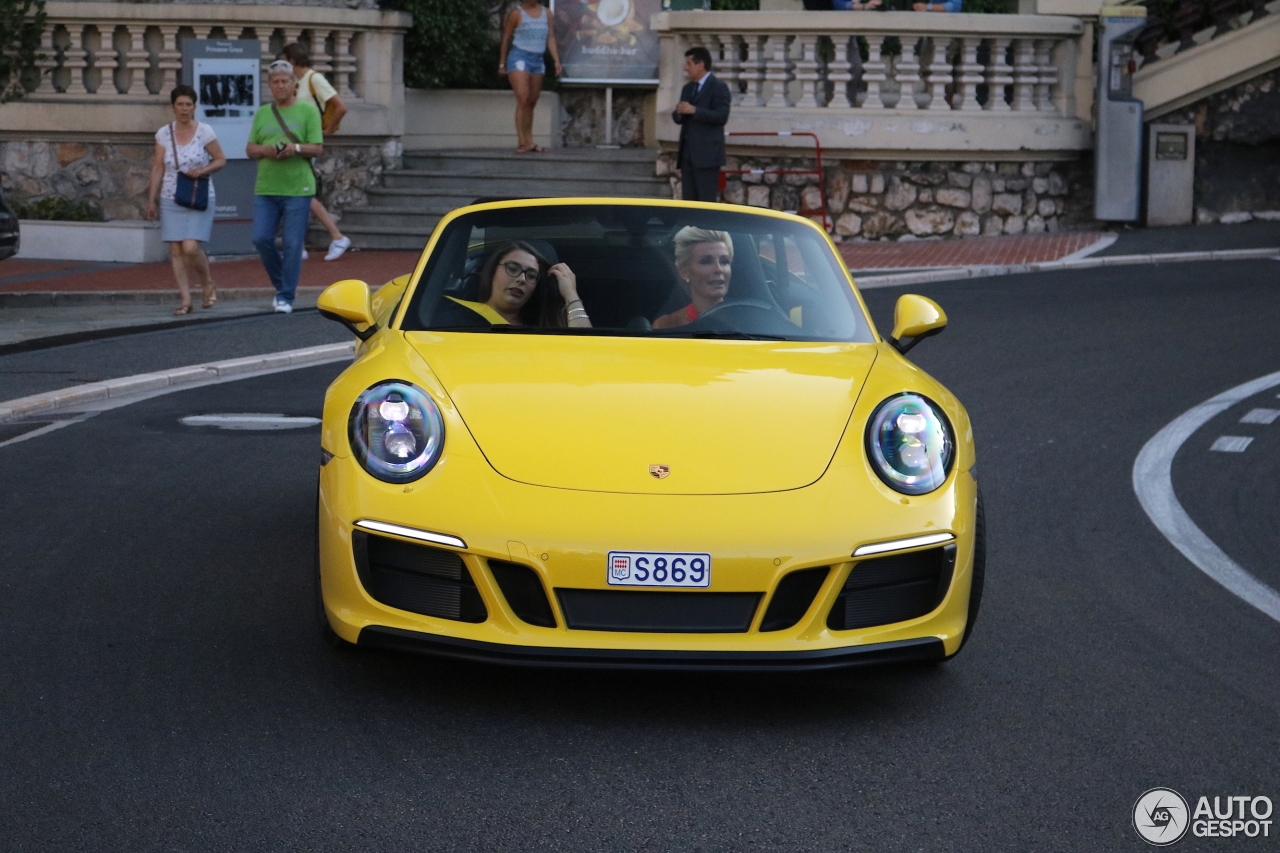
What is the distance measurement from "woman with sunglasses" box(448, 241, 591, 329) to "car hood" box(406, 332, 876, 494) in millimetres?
463

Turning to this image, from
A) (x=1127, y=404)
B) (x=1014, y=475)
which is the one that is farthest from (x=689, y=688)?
(x=1127, y=404)

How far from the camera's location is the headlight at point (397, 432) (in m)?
4.41

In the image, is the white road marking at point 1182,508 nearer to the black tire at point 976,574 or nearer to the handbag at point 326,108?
the black tire at point 976,574

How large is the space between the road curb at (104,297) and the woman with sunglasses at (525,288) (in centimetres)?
920

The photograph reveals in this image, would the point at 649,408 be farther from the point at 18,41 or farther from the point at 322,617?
the point at 18,41

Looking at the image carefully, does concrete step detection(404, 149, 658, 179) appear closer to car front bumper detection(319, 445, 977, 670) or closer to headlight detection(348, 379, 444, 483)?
headlight detection(348, 379, 444, 483)

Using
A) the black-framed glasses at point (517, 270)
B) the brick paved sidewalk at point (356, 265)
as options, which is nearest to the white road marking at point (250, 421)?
the black-framed glasses at point (517, 270)

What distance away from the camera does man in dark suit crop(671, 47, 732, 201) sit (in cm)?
1584

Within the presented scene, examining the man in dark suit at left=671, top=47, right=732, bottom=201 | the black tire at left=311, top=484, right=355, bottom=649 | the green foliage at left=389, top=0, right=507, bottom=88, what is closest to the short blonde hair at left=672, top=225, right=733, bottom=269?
the black tire at left=311, top=484, right=355, bottom=649

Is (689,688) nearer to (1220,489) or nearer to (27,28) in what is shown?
(1220,489)

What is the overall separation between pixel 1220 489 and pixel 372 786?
15.3ft

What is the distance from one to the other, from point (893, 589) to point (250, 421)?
523cm

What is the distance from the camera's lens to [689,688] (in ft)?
15.1

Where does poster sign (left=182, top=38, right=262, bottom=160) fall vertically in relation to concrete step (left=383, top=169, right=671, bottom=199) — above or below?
above
